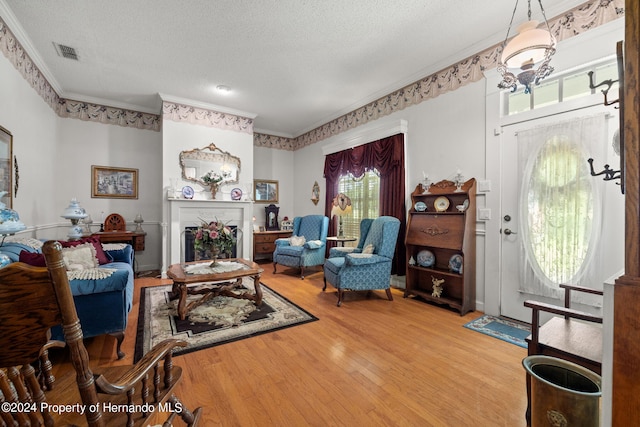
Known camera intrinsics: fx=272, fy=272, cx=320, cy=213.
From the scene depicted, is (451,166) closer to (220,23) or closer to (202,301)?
(220,23)

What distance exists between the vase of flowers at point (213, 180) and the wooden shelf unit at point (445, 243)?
11.1ft

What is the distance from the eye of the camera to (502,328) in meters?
2.61

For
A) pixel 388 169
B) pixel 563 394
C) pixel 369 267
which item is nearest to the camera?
pixel 563 394

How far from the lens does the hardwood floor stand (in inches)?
59.6

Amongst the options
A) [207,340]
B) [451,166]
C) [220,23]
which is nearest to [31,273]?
[207,340]

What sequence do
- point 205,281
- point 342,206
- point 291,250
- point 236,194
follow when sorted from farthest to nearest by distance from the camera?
point 236,194, point 291,250, point 342,206, point 205,281

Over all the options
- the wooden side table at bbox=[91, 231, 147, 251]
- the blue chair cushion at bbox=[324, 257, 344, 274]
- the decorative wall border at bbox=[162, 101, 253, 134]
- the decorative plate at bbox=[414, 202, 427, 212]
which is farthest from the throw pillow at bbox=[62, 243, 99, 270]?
the decorative plate at bbox=[414, 202, 427, 212]

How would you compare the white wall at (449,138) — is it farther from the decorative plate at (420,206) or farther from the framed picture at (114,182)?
the framed picture at (114,182)

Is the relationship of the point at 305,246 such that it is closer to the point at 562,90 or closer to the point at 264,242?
the point at 264,242

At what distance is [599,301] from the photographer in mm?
2219

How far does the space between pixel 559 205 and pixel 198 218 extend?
4927 mm

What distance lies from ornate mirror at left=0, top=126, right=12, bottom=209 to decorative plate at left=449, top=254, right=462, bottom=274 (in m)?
4.50

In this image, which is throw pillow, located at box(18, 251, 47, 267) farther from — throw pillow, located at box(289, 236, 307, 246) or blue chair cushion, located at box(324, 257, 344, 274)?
throw pillow, located at box(289, 236, 307, 246)

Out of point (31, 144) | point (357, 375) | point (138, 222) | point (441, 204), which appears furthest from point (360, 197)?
point (31, 144)
